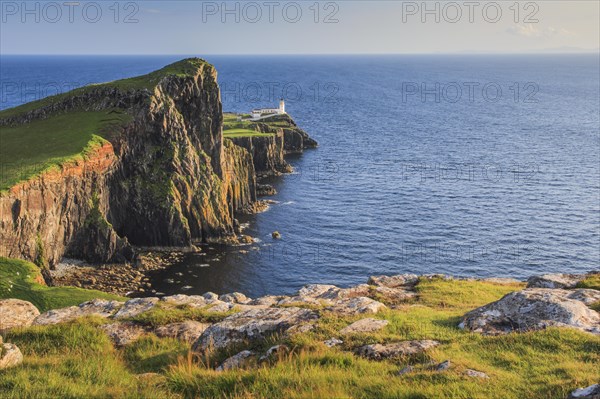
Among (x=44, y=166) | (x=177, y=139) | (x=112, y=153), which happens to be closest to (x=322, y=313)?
(x=44, y=166)

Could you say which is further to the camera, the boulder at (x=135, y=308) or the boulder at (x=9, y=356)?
the boulder at (x=135, y=308)

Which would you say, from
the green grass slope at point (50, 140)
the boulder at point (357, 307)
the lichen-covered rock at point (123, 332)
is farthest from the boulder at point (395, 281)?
the green grass slope at point (50, 140)

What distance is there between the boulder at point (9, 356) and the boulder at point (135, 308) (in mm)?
7168

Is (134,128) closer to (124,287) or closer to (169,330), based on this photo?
(124,287)

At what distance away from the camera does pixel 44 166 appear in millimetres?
58688

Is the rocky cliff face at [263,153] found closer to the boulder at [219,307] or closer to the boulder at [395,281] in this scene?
the boulder at [395,281]

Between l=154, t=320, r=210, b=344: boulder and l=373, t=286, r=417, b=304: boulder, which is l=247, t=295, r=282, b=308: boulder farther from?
l=154, t=320, r=210, b=344: boulder

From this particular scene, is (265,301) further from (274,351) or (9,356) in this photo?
(9,356)

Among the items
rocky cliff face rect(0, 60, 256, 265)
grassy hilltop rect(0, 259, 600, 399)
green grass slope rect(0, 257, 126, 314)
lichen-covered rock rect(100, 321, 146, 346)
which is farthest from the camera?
rocky cliff face rect(0, 60, 256, 265)

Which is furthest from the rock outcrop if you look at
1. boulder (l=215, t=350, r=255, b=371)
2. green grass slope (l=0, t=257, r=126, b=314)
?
green grass slope (l=0, t=257, r=126, b=314)

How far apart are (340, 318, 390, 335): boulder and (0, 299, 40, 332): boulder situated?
43.6ft

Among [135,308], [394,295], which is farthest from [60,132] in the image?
[394,295]

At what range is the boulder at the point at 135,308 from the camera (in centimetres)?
2388

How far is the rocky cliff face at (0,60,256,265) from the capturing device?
56875mm
